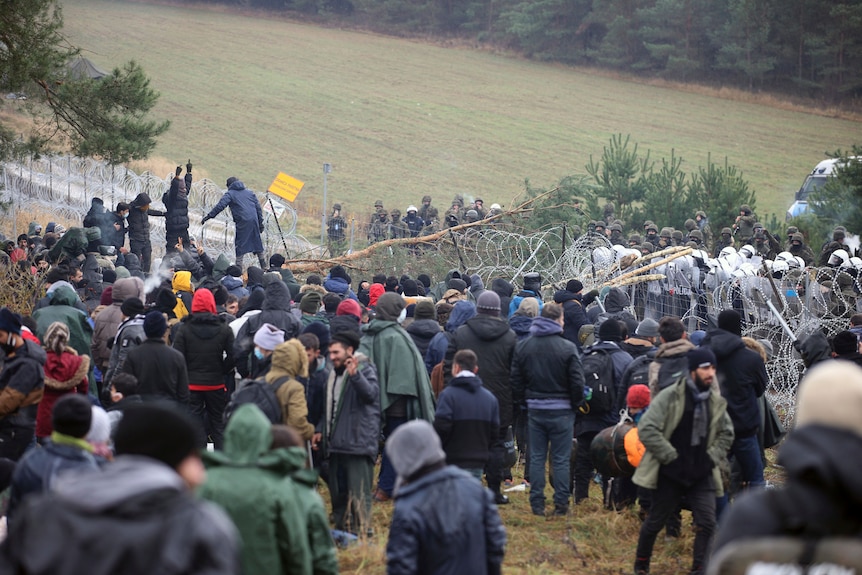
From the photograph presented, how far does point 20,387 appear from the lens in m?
7.16

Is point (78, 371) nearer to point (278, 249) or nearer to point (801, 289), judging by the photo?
point (801, 289)

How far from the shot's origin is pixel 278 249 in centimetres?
2077

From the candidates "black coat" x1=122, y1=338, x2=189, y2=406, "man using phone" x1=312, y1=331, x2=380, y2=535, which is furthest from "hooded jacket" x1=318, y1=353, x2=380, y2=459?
"black coat" x1=122, y1=338, x2=189, y2=406

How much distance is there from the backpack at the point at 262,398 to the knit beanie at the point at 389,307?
1.44 meters

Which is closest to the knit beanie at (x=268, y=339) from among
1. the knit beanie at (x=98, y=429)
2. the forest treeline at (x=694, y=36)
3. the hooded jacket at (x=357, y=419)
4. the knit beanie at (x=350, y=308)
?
the hooded jacket at (x=357, y=419)

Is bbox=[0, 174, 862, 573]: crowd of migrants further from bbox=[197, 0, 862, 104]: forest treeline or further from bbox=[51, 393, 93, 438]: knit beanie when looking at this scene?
bbox=[197, 0, 862, 104]: forest treeline

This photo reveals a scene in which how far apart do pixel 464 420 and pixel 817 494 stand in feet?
14.9

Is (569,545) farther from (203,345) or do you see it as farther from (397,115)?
(397,115)

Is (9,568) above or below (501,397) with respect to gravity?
above

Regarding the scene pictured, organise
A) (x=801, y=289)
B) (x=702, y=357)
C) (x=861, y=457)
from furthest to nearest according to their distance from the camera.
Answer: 1. (x=801, y=289)
2. (x=702, y=357)
3. (x=861, y=457)

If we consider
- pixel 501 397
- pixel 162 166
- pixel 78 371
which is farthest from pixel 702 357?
pixel 162 166

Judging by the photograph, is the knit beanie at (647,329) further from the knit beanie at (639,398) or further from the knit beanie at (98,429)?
the knit beanie at (98,429)

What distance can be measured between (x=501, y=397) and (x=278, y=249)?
1251 cm

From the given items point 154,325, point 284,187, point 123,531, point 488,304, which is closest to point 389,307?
point 488,304
